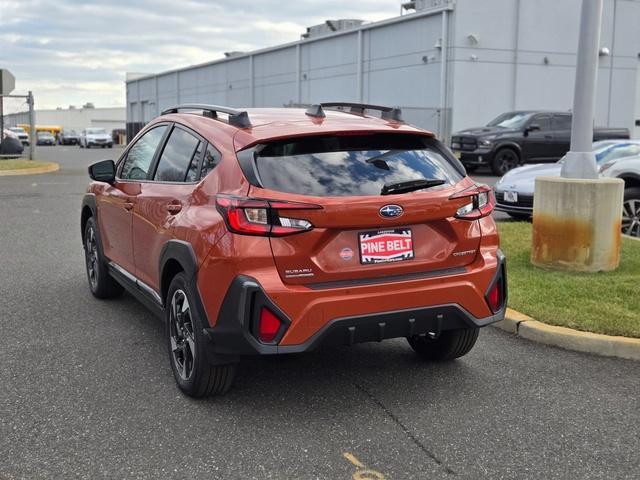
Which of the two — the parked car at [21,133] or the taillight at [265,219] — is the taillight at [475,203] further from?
the parked car at [21,133]

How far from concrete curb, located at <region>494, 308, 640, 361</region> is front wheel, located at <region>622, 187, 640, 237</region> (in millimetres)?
4695

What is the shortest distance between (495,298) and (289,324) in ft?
4.45

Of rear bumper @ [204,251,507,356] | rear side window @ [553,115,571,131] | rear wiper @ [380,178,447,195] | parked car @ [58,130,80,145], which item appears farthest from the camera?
parked car @ [58,130,80,145]

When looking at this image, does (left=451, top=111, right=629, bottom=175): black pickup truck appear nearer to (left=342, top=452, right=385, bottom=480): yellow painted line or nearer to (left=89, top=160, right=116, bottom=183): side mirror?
(left=89, top=160, right=116, bottom=183): side mirror

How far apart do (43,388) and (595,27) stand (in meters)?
5.84

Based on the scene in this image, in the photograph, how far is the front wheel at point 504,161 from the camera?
71.3 ft

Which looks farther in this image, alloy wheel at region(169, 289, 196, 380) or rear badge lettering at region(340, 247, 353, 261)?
alloy wheel at region(169, 289, 196, 380)

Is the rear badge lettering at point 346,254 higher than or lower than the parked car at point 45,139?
lower

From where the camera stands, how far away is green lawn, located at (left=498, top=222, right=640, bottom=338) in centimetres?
562

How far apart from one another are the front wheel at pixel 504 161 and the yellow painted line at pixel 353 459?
19.0 metres

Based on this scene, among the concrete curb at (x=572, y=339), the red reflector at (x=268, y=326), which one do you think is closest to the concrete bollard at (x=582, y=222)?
the concrete curb at (x=572, y=339)

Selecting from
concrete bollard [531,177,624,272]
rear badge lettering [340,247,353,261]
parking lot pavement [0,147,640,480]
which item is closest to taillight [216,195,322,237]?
rear badge lettering [340,247,353,261]

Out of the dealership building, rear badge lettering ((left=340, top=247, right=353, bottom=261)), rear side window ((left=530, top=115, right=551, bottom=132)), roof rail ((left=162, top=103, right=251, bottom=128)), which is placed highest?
the dealership building

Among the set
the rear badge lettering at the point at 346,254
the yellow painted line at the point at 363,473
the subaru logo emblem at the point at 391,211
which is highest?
the subaru logo emblem at the point at 391,211
